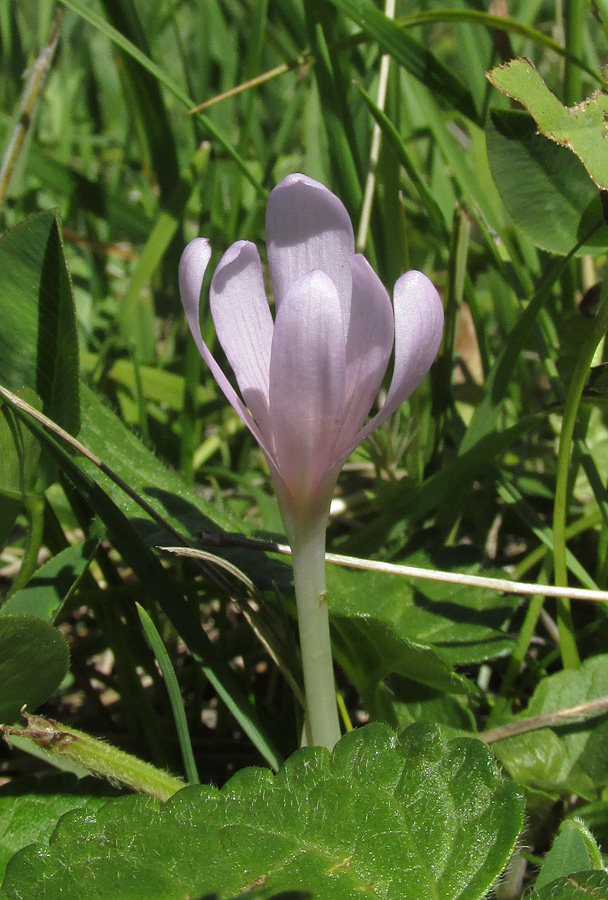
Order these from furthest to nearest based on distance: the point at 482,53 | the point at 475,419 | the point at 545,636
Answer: the point at 482,53
the point at 545,636
the point at 475,419

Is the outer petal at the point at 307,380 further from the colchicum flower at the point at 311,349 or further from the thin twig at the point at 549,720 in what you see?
the thin twig at the point at 549,720

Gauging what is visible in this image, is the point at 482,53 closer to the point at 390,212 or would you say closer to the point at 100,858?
the point at 390,212

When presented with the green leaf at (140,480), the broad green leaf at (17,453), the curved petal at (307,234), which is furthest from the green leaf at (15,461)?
the curved petal at (307,234)

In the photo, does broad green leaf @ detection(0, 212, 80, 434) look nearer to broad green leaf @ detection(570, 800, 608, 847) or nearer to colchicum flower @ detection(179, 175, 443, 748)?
colchicum flower @ detection(179, 175, 443, 748)

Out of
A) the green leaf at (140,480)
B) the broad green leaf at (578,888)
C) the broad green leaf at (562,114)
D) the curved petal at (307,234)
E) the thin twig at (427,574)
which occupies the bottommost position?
the broad green leaf at (578,888)

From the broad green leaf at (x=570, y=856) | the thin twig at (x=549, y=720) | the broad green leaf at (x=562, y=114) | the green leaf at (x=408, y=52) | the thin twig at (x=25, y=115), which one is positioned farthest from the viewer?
the thin twig at (x=25, y=115)

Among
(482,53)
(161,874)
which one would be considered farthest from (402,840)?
(482,53)

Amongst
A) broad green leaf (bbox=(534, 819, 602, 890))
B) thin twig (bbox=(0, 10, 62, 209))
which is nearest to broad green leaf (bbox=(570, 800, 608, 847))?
broad green leaf (bbox=(534, 819, 602, 890))

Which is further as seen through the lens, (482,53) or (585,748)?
(482,53)
